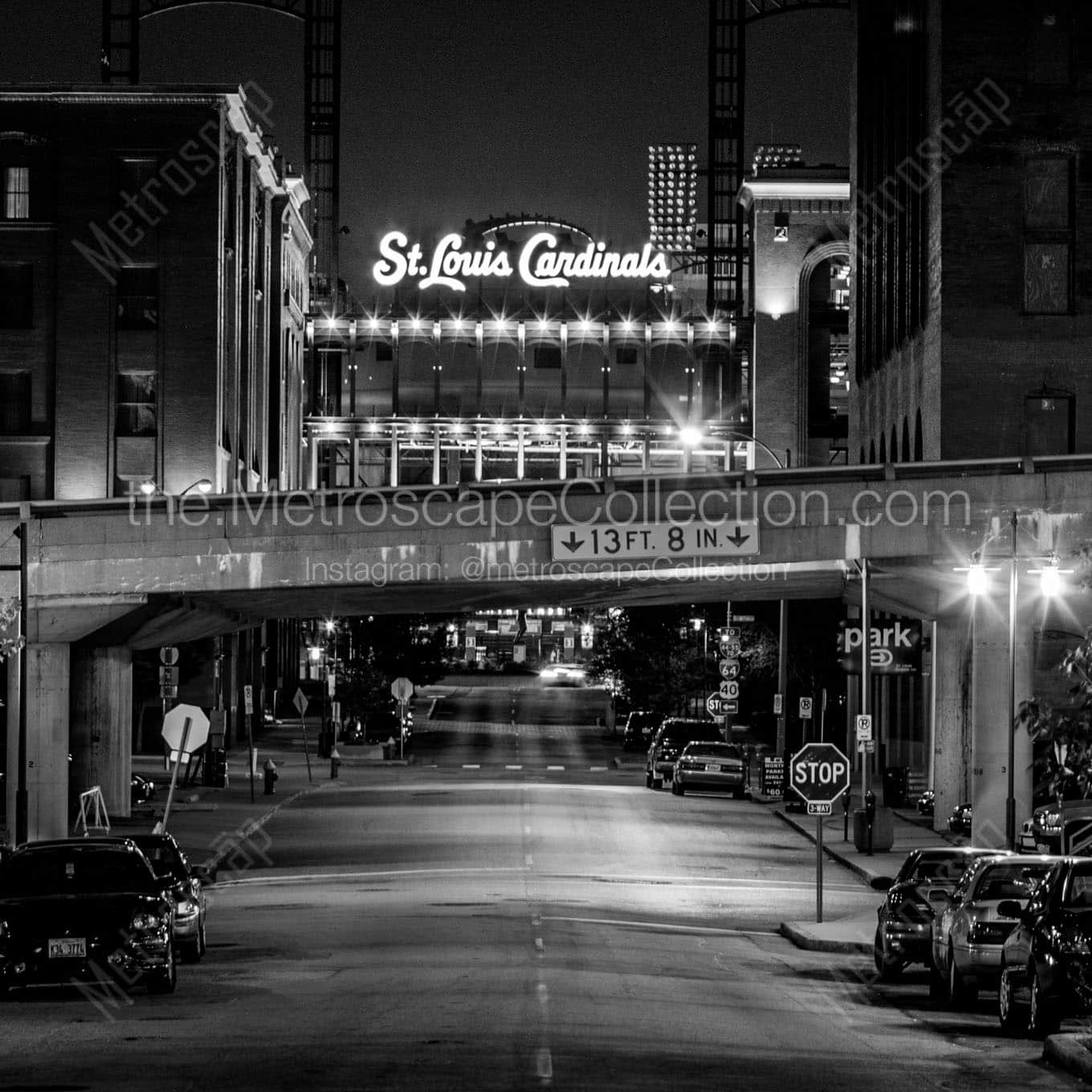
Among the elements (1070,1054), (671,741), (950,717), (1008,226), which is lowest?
(671,741)

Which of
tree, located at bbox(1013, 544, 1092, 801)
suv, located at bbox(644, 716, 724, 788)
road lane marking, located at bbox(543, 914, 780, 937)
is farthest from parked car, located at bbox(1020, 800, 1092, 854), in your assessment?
suv, located at bbox(644, 716, 724, 788)

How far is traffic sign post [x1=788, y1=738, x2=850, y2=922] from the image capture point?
2911 cm

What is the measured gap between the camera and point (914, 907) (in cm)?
2258

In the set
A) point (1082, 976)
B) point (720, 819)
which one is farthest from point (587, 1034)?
point (720, 819)

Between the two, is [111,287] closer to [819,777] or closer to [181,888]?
[819,777]

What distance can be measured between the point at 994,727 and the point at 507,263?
214 feet

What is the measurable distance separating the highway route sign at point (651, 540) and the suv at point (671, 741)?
2126cm

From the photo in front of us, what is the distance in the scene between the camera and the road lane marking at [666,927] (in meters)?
28.2

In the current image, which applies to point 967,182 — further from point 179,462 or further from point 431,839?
point 179,462

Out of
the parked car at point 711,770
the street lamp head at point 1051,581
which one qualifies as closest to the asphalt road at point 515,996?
the street lamp head at point 1051,581

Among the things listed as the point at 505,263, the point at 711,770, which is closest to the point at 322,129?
the point at 505,263

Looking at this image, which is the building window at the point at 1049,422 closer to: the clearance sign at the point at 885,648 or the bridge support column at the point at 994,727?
the clearance sign at the point at 885,648

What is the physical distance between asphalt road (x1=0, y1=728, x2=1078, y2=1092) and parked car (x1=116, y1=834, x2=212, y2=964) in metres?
0.33

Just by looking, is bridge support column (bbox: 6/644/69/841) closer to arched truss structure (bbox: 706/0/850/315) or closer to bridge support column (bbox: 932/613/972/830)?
bridge support column (bbox: 932/613/972/830)
